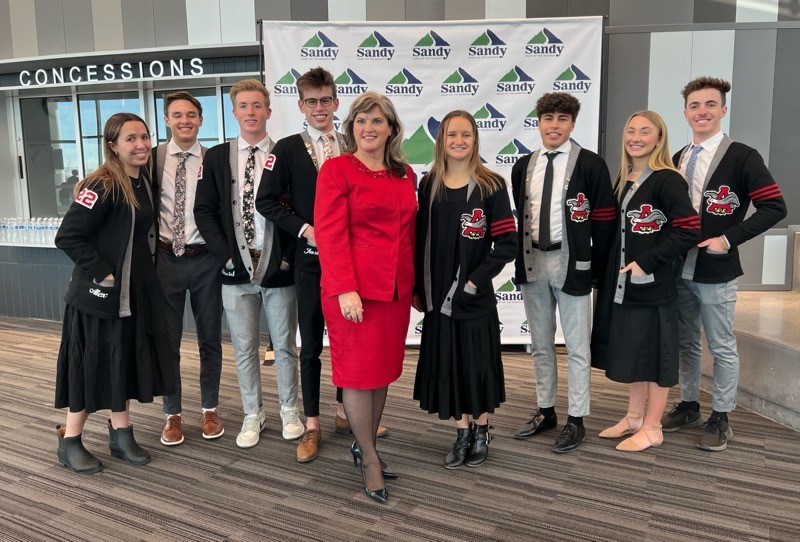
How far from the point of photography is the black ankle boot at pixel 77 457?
2.87 metres

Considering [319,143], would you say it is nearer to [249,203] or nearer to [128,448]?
[249,203]

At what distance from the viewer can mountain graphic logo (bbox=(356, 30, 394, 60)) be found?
4.66 metres

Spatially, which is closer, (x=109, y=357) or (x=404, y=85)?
(x=109, y=357)

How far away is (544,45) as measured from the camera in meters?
4.57

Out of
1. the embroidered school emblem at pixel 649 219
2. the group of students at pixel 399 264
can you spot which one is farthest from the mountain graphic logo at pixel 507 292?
the embroidered school emblem at pixel 649 219

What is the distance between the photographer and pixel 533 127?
468 cm

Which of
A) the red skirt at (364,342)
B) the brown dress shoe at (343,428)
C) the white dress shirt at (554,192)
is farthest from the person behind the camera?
the brown dress shoe at (343,428)

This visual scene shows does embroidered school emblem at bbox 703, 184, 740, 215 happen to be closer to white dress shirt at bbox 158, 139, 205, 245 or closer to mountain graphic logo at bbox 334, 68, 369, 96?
white dress shirt at bbox 158, 139, 205, 245

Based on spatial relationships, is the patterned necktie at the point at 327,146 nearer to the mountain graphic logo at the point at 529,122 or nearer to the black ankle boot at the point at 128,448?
the black ankle boot at the point at 128,448

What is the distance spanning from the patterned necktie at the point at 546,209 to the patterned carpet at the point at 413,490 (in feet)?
3.40

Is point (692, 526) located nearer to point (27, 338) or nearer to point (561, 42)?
point (561, 42)

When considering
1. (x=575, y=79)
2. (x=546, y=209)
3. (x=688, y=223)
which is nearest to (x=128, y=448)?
(x=546, y=209)

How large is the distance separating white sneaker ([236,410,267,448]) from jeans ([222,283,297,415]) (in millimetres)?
Answer: 39

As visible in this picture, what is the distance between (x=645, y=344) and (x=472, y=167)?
47.1 inches
